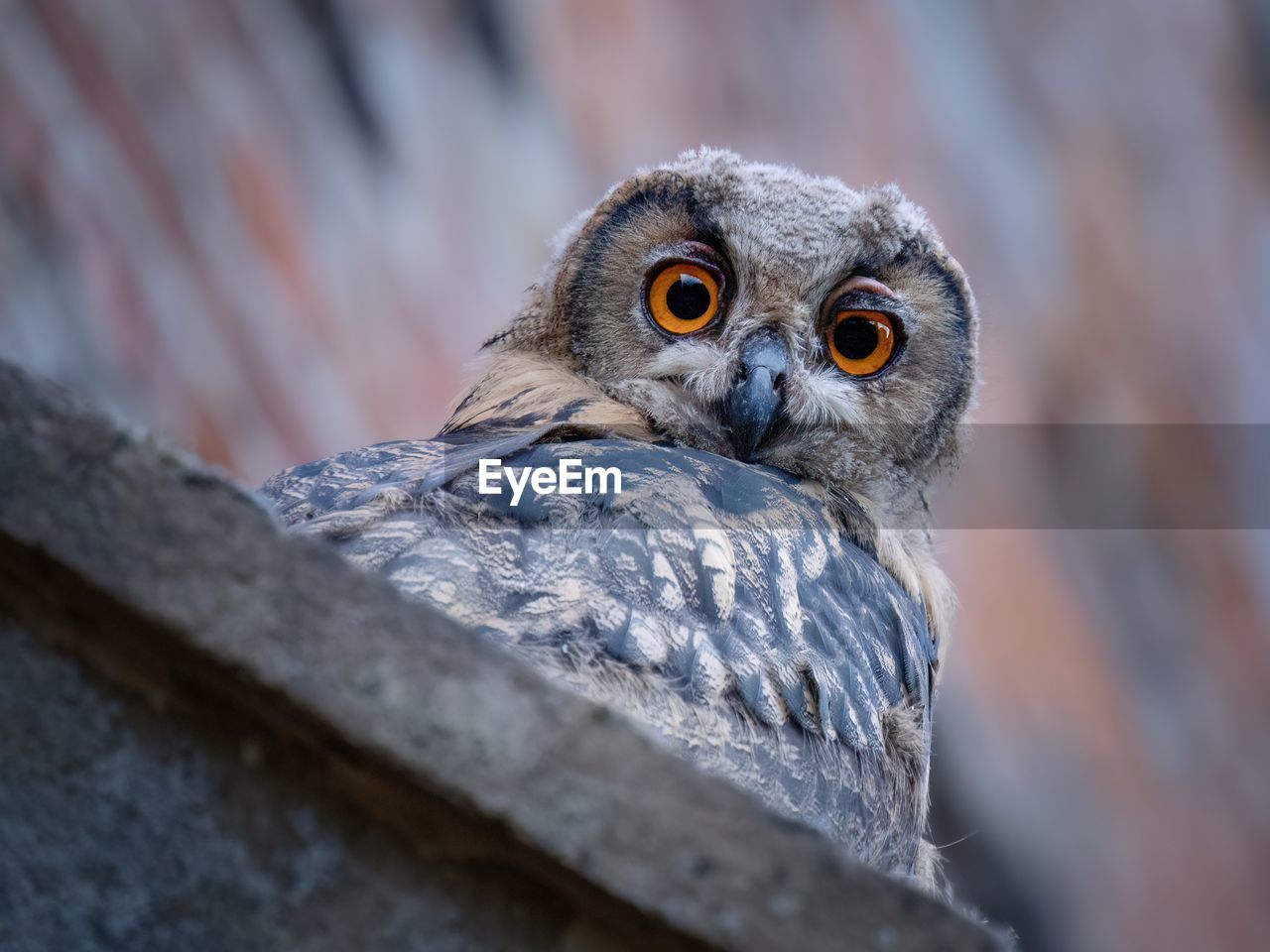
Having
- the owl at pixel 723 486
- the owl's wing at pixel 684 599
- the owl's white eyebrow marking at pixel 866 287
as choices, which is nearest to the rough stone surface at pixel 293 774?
the owl at pixel 723 486

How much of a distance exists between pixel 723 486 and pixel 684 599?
0.87 ft

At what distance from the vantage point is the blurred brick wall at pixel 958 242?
11.1ft

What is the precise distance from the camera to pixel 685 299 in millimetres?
1921

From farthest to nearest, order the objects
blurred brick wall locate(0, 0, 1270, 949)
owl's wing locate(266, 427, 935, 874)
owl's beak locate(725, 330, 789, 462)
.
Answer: blurred brick wall locate(0, 0, 1270, 949) → owl's beak locate(725, 330, 789, 462) → owl's wing locate(266, 427, 935, 874)

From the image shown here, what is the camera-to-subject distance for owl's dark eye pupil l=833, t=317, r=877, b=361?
6.34 feet

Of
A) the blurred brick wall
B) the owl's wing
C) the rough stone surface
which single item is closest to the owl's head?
the owl's wing

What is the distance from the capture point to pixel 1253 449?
3.64 metres

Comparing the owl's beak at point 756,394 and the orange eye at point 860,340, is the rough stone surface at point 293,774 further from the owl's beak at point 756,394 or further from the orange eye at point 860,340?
the orange eye at point 860,340

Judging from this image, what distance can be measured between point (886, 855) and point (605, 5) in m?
2.96

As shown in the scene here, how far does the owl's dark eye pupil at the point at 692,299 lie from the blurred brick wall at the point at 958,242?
5.60 ft

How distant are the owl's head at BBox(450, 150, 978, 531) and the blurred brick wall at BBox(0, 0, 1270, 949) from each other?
1452 mm

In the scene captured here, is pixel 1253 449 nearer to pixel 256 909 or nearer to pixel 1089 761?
pixel 1089 761

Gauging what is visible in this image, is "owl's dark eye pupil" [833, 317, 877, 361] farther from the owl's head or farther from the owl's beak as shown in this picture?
the owl's beak

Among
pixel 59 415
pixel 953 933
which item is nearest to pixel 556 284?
pixel 59 415
